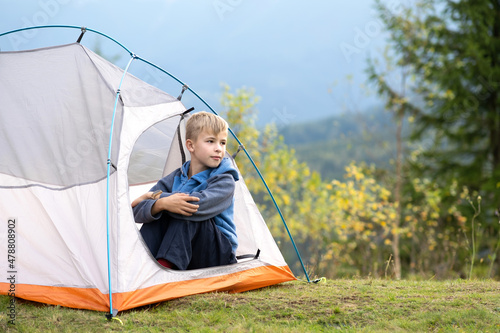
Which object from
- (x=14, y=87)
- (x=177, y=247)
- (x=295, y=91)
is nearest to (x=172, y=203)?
(x=177, y=247)

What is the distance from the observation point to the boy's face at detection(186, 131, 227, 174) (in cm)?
338

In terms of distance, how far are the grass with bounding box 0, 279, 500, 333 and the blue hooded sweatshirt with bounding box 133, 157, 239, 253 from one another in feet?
1.59

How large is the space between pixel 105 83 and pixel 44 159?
2.12 feet

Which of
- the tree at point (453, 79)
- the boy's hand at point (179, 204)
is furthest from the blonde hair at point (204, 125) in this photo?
the tree at point (453, 79)

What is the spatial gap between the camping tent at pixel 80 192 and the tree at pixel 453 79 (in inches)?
356

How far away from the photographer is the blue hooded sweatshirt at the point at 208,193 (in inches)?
123

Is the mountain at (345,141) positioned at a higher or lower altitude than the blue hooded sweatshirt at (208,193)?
higher

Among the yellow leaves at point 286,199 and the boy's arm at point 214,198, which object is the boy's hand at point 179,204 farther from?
the yellow leaves at point 286,199

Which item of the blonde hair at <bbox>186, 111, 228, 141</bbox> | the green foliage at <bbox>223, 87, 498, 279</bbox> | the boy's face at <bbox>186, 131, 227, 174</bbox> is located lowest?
the green foliage at <bbox>223, 87, 498, 279</bbox>

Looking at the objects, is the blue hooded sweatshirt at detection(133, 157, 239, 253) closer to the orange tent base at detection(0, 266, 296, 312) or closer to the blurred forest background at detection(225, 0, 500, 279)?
the orange tent base at detection(0, 266, 296, 312)

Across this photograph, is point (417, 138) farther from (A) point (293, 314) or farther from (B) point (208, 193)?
(A) point (293, 314)

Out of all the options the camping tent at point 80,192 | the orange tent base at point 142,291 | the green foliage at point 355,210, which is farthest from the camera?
the green foliage at point 355,210

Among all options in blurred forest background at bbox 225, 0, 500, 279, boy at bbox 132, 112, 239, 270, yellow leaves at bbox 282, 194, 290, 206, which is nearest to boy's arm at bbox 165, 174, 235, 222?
boy at bbox 132, 112, 239, 270

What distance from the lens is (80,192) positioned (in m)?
3.10
